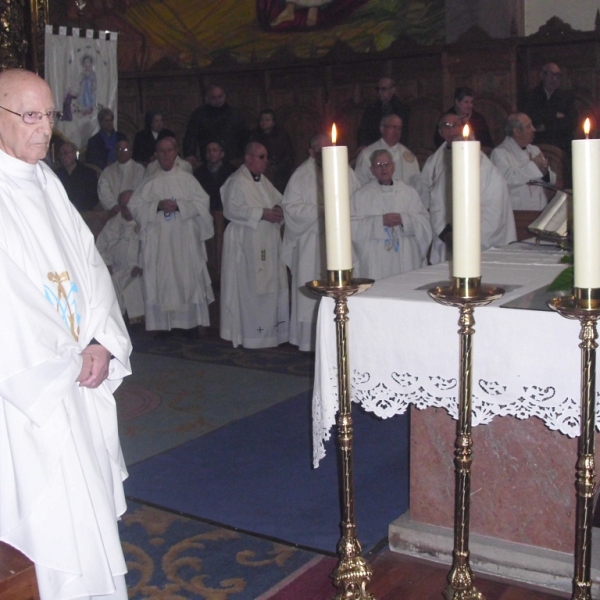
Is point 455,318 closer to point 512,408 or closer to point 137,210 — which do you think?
point 512,408

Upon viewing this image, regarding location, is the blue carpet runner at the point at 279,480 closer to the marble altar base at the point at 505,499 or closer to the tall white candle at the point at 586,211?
the marble altar base at the point at 505,499

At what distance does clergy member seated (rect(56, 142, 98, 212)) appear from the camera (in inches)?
387

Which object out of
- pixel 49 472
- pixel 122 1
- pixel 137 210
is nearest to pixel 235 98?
pixel 122 1

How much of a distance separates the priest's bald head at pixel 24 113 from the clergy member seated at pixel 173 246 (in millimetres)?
5261

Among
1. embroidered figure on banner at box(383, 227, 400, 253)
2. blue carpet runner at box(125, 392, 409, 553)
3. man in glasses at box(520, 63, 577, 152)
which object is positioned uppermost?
man in glasses at box(520, 63, 577, 152)

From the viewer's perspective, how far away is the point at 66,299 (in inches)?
105

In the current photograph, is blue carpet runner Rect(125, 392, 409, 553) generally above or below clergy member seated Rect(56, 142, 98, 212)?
below

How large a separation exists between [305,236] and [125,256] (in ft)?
7.09

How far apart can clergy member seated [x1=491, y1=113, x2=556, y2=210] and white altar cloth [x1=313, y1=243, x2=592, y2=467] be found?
4901 millimetres

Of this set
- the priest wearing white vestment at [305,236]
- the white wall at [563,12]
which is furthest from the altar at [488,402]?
the white wall at [563,12]

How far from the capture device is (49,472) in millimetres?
2465

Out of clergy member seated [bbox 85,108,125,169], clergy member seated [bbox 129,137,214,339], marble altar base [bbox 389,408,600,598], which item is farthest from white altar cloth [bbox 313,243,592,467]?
clergy member seated [bbox 85,108,125,169]

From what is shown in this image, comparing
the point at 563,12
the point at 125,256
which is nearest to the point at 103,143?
the point at 125,256

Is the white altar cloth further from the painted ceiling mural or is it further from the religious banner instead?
the painted ceiling mural
